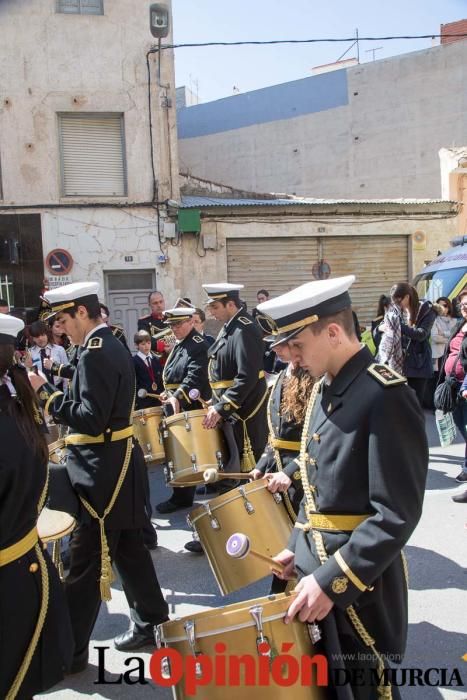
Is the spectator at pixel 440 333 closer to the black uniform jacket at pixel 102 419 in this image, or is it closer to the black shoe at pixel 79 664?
the black uniform jacket at pixel 102 419

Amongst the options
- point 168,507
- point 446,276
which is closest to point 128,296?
point 446,276

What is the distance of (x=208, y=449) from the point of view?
15.4 feet

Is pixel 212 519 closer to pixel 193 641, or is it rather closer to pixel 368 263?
pixel 193 641

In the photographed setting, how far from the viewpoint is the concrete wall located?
1897 centimetres

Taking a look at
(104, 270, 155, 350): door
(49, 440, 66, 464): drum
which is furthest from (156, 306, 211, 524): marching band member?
(104, 270, 155, 350): door

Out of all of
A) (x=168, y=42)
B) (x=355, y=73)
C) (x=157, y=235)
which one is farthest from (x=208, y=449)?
(x=355, y=73)

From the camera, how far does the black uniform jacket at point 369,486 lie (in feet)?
6.06

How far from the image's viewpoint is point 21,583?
2100 mm

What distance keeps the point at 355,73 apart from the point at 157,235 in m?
10.8

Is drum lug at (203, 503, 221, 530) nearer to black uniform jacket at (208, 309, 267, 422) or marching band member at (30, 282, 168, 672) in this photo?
marching band member at (30, 282, 168, 672)

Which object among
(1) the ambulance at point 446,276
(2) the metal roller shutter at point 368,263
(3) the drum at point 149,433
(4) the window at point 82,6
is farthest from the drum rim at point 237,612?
(4) the window at point 82,6

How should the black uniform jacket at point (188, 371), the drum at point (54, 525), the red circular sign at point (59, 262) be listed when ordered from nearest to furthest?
the drum at point (54, 525)
the black uniform jacket at point (188, 371)
the red circular sign at point (59, 262)

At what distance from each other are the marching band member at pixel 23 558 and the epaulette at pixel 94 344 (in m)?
0.98

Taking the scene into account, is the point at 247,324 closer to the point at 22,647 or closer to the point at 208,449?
the point at 208,449
